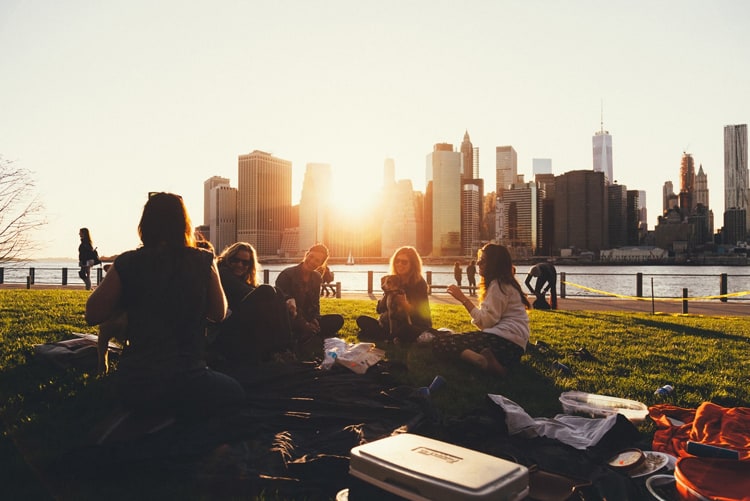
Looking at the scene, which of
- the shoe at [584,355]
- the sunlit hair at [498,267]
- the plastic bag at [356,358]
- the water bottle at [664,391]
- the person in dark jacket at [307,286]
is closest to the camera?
the water bottle at [664,391]

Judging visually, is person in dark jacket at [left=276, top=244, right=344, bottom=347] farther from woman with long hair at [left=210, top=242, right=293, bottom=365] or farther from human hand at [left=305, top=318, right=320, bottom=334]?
woman with long hair at [left=210, top=242, right=293, bottom=365]

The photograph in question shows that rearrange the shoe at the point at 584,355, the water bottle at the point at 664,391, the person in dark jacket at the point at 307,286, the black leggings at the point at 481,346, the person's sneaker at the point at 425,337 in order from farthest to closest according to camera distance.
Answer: the person in dark jacket at the point at 307,286 < the person's sneaker at the point at 425,337 < the shoe at the point at 584,355 < the black leggings at the point at 481,346 < the water bottle at the point at 664,391

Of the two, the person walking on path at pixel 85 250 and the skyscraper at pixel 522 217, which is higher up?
the skyscraper at pixel 522 217

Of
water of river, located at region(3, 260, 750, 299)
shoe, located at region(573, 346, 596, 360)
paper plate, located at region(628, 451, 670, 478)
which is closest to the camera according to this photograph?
paper plate, located at region(628, 451, 670, 478)

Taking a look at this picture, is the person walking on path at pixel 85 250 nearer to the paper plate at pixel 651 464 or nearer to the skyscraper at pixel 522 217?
the paper plate at pixel 651 464

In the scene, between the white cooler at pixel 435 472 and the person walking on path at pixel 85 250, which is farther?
the person walking on path at pixel 85 250

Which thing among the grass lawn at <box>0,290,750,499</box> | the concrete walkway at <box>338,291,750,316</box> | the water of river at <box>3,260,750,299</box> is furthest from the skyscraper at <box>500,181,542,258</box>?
the grass lawn at <box>0,290,750,499</box>

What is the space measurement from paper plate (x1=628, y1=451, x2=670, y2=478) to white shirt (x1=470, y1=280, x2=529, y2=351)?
241cm

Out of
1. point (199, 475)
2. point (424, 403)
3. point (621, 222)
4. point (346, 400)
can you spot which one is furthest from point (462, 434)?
point (621, 222)

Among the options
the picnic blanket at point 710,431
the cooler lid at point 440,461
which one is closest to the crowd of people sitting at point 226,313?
the cooler lid at point 440,461

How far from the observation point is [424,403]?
383 cm

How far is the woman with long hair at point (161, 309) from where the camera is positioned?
10.3ft

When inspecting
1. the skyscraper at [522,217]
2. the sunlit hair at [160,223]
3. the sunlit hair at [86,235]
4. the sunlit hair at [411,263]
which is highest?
the skyscraper at [522,217]

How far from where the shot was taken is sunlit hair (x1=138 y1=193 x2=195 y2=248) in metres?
3.25
